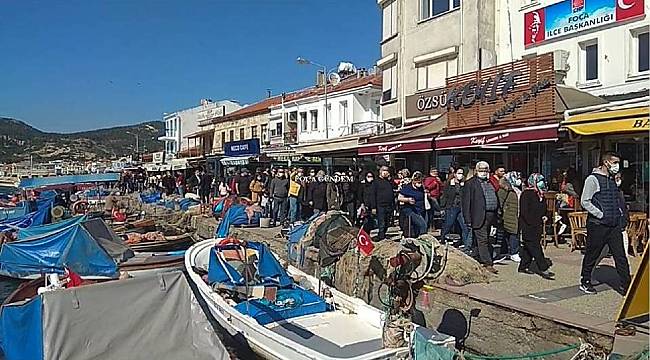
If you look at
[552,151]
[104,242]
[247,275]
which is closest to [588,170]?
[552,151]

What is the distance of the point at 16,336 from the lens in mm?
7055

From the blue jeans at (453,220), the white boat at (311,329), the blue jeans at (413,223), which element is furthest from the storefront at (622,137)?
the white boat at (311,329)

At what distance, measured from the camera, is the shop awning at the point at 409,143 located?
16.3 m

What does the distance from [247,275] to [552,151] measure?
10.4 metres

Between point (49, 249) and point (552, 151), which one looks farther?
point (552, 151)

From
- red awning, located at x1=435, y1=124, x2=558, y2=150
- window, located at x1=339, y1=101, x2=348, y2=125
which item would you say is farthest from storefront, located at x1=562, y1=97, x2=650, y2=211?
window, located at x1=339, y1=101, x2=348, y2=125

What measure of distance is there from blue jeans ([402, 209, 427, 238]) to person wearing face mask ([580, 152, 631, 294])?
214 inches

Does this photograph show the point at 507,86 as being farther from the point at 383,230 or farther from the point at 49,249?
the point at 49,249

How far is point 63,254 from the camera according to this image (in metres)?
15.7

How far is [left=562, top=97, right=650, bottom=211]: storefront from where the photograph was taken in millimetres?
11180

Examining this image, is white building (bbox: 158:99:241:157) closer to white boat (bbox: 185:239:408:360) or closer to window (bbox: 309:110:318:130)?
window (bbox: 309:110:318:130)

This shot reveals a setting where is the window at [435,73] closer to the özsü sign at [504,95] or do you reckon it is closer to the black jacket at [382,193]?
the özsü sign at [504,95]

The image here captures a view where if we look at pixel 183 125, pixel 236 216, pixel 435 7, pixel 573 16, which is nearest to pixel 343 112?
pixel 435 7

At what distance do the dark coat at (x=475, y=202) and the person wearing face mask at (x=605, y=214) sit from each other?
230 cm
